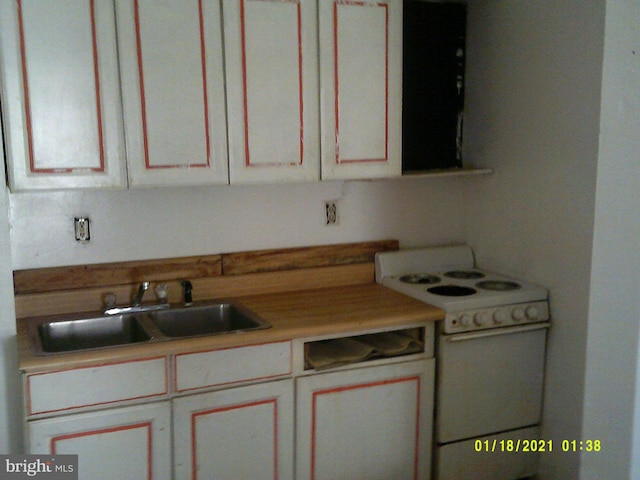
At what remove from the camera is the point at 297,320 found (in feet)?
7.82

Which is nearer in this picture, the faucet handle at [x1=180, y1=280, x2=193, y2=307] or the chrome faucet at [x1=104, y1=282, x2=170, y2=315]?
the chrome faucet at [x1=104, y1=282, x2=170, y2=315]

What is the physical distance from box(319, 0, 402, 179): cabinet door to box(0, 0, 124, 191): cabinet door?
0.78 m

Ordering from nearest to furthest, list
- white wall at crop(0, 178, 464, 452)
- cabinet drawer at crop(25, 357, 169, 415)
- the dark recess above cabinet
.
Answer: cabinet drawer at crop(25, 357, 169, 415) < white wall at crop(0, 178, 464, 452) < the dark recess above cabinet

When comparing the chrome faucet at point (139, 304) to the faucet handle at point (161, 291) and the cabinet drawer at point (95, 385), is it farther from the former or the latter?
the cabinet drawer at point (95, 385)

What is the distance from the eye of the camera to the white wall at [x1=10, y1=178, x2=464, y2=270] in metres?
2.43

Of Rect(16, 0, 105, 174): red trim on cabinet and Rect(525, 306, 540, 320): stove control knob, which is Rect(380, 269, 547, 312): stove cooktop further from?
Rect(16, 0, 105, 174): red trim on cabinet

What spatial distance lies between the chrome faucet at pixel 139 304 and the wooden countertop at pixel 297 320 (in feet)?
0.99

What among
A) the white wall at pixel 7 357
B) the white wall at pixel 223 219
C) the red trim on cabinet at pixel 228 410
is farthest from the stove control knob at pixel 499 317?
the white wall at pixel 7 357

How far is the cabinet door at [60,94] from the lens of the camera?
204 centimetres

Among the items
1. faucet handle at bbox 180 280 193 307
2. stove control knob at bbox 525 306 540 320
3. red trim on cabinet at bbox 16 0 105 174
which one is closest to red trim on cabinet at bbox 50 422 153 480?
faucet handle at bbox 180 280 193 307

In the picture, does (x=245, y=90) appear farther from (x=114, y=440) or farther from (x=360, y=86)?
(x=114, y=440)

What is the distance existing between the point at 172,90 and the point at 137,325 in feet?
2.91
